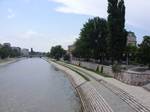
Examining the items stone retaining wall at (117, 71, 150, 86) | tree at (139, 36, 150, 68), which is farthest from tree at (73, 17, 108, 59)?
stone retaining wall at (117, 71, 150, 86)

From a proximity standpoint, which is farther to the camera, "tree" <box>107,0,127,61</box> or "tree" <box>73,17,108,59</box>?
"tree" <box>73,17,108,59</box>

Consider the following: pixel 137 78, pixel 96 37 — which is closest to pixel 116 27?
pixel 137 78

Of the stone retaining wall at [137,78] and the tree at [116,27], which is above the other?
the tree at [116,27]

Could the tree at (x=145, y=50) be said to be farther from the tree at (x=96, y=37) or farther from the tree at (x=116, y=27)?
the tree at (x=96, y=37)

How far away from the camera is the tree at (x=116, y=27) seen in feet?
179

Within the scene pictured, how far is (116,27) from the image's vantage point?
5466 cm

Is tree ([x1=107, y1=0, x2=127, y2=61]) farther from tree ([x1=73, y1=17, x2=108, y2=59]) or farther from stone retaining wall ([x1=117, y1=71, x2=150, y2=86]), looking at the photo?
tree ([x1=73, y1=17, x2=108, y2=59])

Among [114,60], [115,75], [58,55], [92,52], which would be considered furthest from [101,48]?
[58,55]

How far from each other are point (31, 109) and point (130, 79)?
12650 millimetres

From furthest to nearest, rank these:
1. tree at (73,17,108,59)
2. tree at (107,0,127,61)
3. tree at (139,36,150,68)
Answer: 1. tree at (73,17,108,59)
2. tree at (107,0,127,61)
3. tree at (139,36,150,68)

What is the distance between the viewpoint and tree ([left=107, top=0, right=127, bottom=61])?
54625 mm

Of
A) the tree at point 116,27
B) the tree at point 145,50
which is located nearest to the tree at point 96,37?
the tree at point 116,27

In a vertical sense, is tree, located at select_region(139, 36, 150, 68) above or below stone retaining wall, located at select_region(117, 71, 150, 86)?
above

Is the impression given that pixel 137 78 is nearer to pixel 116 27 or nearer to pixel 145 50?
pixel 145 50
